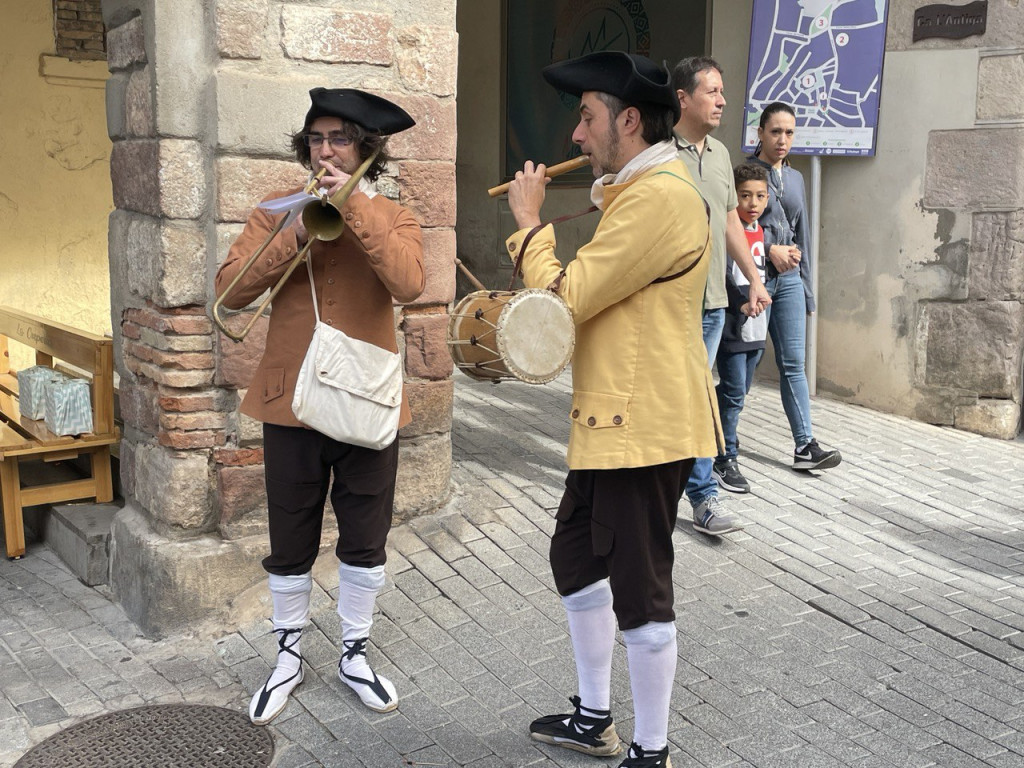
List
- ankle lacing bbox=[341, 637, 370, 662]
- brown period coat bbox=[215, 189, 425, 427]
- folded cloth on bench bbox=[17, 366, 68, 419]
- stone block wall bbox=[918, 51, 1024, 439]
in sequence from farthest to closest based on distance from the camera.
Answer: stone block wall bbox=[918, 51, 1024, 439]
folded cloth on bench bbox=[17, 366, 68, 419]
ankle lacing bbox=[341, 637, 370, 662]
brown period coat bbox=[215, 189, 425, 427]

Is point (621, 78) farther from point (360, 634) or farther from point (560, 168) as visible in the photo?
point (360, 634)

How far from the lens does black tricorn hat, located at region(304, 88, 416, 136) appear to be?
3.12 metres

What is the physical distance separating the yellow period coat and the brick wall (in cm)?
598

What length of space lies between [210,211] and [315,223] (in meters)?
1.08

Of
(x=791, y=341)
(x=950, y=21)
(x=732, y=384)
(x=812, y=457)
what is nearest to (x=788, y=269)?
(x=791, y=341)

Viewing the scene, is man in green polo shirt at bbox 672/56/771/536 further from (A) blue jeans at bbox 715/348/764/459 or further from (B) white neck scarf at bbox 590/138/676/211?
(B) white neck scarf at bbox 590/138/676/211

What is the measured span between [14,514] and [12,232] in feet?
11.3

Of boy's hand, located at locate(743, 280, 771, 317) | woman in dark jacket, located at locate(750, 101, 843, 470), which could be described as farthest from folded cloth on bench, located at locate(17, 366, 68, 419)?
woman in dark jacket, located at locate(750, 101, 843, 470)

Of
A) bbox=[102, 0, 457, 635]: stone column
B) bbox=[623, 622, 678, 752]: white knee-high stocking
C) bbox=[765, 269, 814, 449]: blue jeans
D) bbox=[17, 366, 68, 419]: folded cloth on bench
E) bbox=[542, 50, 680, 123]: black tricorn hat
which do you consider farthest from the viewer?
bbox=[765, 269, 814, 449]: blue jeans

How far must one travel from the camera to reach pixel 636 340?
9.29 feet

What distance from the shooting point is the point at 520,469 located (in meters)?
5.27

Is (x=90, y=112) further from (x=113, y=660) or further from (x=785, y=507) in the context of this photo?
(x=785, y=507)

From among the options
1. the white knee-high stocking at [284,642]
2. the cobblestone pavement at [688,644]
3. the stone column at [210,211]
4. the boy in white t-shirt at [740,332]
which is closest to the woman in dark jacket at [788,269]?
the boy in white t-shirt at [740,332]

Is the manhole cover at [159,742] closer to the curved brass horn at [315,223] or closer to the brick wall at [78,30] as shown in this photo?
the curved brass horn at [315,223]
